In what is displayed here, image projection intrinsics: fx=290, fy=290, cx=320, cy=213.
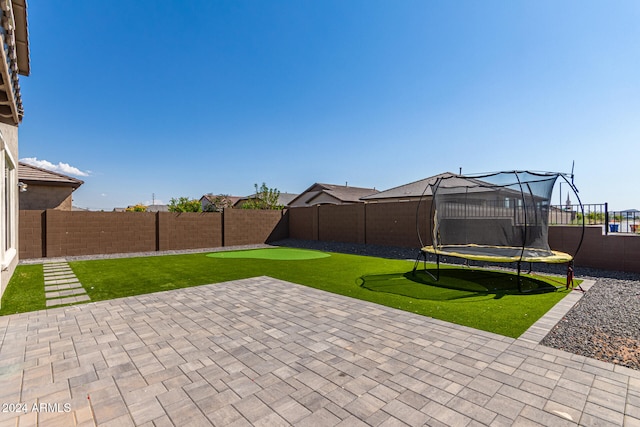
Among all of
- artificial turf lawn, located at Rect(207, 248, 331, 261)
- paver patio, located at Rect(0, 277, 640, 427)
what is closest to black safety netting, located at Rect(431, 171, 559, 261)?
paver patio, located at Rect(0, 277, 640, 427)

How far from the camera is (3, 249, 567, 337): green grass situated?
13.1ft

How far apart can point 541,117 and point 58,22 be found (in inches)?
521

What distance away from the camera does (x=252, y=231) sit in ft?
47.8

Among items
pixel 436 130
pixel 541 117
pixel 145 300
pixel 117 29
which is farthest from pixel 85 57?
pixel 541 117

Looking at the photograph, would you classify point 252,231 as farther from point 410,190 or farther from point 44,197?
point 44,197

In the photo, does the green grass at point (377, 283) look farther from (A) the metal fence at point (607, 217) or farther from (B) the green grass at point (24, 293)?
(A) the metal fence at point (607, 217)

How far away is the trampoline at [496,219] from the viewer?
235 inches

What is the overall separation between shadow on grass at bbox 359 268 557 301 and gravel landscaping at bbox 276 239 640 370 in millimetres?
833

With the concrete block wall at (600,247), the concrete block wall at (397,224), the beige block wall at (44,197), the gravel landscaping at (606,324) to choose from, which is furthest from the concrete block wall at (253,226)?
the gravel landscaping at (606,324)

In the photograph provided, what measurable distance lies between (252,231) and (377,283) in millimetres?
9882

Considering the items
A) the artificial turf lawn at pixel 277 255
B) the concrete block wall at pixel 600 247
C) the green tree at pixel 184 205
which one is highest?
the green tree at pixel 184 205

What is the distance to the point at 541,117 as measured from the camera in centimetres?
829

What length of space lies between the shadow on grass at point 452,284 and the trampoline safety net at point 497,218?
536mm

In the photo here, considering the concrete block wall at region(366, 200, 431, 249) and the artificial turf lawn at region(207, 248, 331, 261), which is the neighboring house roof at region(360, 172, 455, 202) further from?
the artificial turf lawn at region(207, 248, 331, 261)
